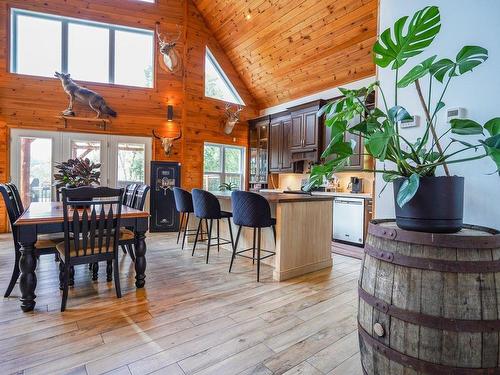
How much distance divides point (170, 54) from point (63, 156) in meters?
2.79

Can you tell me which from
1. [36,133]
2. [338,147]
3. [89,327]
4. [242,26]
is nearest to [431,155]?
[338,147]

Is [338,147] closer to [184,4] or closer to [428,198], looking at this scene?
[428,198]

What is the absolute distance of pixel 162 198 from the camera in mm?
5617

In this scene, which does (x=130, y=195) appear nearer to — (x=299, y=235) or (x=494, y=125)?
(x=299, y=235)

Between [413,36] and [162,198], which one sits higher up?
[413,36]

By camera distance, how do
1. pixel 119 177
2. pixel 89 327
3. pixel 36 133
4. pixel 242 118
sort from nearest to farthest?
pixel 89 327
pixel 36 133
pixel 119 177
pixel 242 118

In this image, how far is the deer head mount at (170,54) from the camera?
5.58 metres

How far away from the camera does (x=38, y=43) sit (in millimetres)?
5051

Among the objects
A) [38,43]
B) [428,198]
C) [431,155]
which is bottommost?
[428,198]

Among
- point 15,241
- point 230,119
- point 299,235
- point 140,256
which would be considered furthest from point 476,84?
point 230,119

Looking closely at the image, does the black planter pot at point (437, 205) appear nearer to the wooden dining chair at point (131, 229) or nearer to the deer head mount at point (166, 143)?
the wooden dining chair at point (131, 229)

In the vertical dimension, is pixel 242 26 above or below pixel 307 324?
above

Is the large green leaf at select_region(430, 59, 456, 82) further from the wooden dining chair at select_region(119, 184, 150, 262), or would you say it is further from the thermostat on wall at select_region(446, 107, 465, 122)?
the wooden dining chair at select_region(119, 184, 150, 262)

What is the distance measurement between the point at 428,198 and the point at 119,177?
5.52 metres
